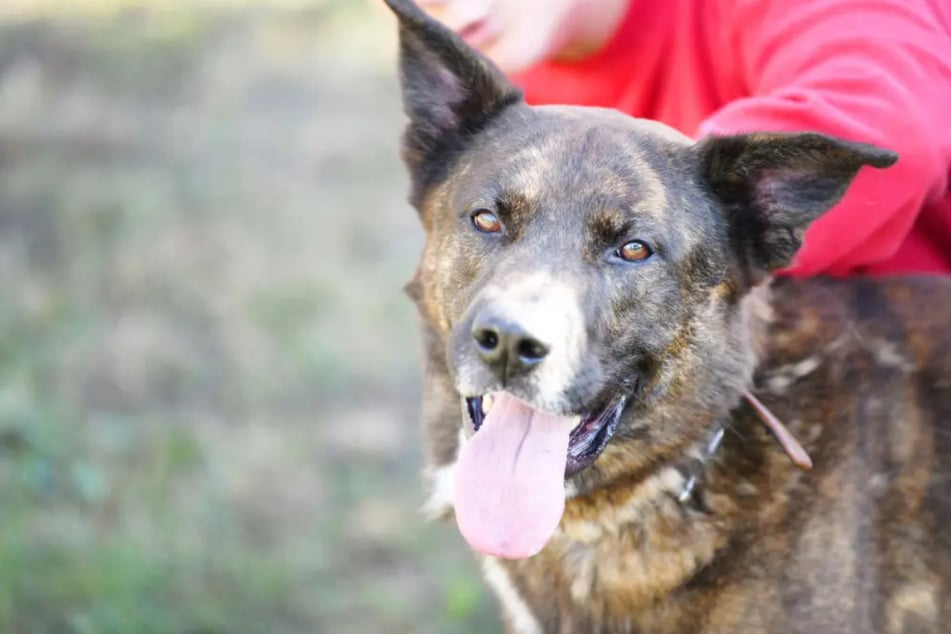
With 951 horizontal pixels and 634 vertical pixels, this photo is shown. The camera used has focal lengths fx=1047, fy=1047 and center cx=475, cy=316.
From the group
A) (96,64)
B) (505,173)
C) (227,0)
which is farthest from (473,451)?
(227,0)

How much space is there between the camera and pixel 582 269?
246cm

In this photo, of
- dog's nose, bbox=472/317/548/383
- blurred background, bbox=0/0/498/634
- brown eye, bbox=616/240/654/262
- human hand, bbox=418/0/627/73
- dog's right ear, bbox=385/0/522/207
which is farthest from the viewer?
blurred background, bbox=0/0/498/634

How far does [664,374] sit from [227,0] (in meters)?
7.07

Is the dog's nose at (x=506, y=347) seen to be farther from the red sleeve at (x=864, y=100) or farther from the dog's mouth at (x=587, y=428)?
the red sleeve at (x=864, y=100)

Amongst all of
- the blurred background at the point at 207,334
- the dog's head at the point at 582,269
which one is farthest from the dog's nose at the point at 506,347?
the blurred background at the point at 207,334

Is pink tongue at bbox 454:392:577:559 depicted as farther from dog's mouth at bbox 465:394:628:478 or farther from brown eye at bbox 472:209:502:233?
brown eye at bbox 472:209:502:233

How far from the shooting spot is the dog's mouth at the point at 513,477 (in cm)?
247

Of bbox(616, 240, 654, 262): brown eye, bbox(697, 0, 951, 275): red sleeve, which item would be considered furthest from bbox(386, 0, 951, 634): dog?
bbox(697, 0, 951, 275): red sleeve

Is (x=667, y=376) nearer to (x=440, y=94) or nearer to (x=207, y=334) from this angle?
(x=440, y=94)

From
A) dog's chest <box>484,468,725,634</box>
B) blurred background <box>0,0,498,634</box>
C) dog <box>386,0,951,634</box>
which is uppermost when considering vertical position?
dog <box>386,0,951,634</box>

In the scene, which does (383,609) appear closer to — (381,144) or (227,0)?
(381,144)

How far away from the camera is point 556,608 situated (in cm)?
289

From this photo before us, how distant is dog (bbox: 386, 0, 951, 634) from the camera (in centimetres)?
248

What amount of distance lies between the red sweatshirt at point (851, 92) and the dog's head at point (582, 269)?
0.58ft
